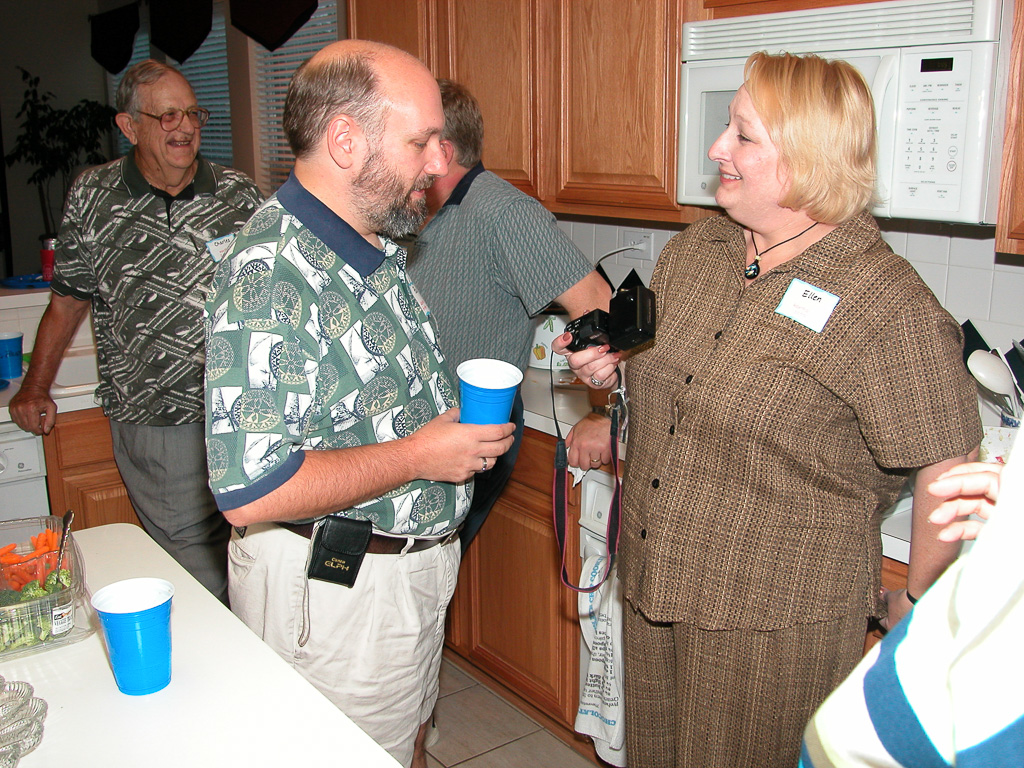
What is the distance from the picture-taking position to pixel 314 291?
133 centimetres

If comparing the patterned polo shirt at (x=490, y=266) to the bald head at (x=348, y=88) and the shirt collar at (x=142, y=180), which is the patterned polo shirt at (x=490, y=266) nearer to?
the bald head at (x=348, y=88)

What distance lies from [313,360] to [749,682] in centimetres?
89

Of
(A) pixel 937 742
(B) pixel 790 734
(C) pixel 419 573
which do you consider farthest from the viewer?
(C) pixel 419 573

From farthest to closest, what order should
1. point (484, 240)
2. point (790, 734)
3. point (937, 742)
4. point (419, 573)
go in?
point (484, 240)
point (419, 573)
point (790, 734)
point (937, 742)

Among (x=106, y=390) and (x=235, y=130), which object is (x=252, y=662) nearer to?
(x=106, y=390)

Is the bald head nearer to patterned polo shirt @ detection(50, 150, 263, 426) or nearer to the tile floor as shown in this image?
patterned polo shirt @ detection(50, 150, 263, 426)

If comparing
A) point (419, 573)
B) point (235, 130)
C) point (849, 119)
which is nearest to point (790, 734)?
point (419, 573)

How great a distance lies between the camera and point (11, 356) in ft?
8.80

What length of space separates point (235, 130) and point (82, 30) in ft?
11.4

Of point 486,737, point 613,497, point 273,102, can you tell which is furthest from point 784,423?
point 273,102

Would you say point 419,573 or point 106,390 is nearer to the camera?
point 419,573

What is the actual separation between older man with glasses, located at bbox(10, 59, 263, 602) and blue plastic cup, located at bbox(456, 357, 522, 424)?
1.26m

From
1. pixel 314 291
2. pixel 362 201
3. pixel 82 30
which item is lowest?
pixel 314 291

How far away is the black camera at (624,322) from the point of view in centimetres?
146
